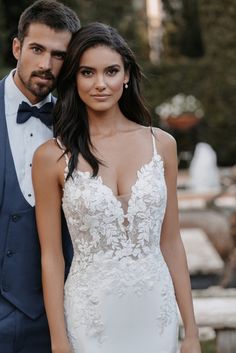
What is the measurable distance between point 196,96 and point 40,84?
18.1 meters

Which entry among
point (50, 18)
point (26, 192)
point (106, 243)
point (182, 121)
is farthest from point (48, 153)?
point (182, 121)

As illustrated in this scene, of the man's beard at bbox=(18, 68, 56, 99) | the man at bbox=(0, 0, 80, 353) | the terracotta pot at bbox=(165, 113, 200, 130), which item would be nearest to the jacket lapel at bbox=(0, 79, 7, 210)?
the man at bbox=(0, 0, 80, 353)

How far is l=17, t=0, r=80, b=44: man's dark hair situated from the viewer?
9.84 feet

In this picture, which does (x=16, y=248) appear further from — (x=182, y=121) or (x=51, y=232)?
(x=182, y=121)

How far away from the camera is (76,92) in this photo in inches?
116

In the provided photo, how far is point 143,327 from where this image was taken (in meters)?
2.92

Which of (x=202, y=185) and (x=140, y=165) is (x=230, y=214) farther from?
(x=140, y=165)

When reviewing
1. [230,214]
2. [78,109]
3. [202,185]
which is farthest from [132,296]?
[202,185]

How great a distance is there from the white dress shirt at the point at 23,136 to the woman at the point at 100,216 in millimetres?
155

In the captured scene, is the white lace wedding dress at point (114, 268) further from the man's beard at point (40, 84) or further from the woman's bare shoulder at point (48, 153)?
the man's beard at point (40, 84)

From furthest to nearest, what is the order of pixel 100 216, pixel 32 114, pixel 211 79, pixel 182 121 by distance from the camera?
pixel 211 79 → pixel 182 121 → pixel 32 114 → pixel 100 216

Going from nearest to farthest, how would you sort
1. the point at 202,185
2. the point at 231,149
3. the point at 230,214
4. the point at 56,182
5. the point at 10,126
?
the point at 56,182 → the point at 10,126 → the point at 230,214 → the point at 202,185 → the point at 231,149

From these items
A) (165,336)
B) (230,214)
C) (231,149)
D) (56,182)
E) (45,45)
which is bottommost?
(231,149)

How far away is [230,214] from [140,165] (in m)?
8.19
